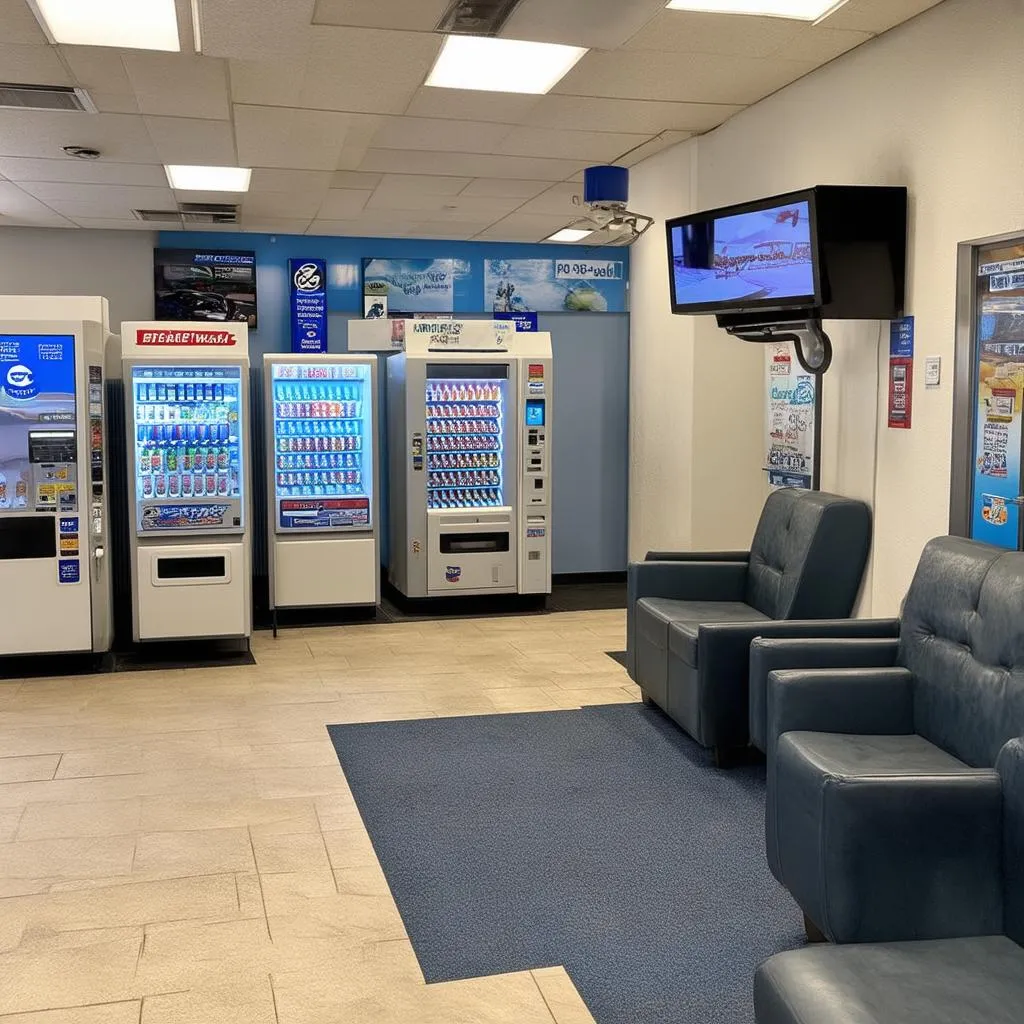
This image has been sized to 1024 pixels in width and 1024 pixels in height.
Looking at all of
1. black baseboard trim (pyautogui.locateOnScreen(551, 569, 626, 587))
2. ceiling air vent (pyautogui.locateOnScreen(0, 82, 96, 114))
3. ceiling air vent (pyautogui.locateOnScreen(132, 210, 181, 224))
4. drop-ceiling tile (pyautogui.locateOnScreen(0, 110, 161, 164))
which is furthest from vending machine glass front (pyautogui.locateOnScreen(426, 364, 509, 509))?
ceiling air vent (pyautogui.locateOnScreen(0, 82, 96, 114))

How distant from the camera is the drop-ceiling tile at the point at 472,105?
5398mm

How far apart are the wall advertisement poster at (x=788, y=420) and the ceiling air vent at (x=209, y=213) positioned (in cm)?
411

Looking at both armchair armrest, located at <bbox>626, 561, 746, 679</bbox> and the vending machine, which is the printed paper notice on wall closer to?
armchair armrest, located at <bbox>626, 561, 746, 679</bbox>

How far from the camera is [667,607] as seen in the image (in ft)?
18.2

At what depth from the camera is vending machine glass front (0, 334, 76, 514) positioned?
6.23 metres

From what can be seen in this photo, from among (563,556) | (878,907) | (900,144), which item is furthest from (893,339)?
(563,556)

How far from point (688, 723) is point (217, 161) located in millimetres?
4265

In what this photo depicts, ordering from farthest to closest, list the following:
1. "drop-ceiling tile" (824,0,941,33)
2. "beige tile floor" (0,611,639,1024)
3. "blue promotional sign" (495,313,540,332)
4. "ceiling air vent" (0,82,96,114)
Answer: "blue promotional sign" (495,313,540,332) → "ceiling air vent" (0,82,96,114) → "drop-ceiling tile" (824,0,941,33) → "beige tile floor" (0,611,639,1024)

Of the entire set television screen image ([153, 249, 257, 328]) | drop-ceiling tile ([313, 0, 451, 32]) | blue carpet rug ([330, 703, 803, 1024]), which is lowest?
blue carpet rug ([330, 703, 803, 1024])

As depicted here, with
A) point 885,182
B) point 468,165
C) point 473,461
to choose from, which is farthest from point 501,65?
point 473,461

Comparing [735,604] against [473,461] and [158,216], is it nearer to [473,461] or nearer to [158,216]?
[473,461]

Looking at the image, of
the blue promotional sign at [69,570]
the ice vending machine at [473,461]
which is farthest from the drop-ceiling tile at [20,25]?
the ice vending machine at [473,461]

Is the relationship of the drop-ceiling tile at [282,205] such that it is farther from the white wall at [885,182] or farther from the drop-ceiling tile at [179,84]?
the white wall at [885,182]

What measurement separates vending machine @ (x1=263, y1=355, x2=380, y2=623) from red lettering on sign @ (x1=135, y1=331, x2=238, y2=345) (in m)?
0.72
